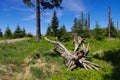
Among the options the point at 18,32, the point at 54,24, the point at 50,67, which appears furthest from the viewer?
the point at 54,24

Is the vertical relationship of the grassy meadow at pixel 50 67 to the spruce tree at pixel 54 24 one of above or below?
below

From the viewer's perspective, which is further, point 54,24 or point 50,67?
point 54,24

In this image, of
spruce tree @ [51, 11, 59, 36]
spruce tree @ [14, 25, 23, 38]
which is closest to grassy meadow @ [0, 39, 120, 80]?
spruce tree @ [14, 25, 23, 38]

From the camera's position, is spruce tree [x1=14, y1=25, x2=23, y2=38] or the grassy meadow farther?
spruce tree [x1=14, y1=25, x2=23, y2=38]

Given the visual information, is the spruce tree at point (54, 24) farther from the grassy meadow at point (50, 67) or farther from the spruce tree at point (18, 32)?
the grassy meadow at point (50, 67)

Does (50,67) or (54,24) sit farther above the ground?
(54,24)

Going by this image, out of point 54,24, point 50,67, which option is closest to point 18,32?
point 54,24

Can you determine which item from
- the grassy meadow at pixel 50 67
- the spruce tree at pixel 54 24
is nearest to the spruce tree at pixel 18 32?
the spruce tree at pixel 54 24

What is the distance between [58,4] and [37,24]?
3.10 meters

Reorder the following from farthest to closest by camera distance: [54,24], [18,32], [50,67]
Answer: [54,24]
[18,32]
[50,67]

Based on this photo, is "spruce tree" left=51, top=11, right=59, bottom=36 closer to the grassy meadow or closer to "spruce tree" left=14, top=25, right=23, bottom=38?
"spruce tree" left=14, top=25, right=23, bottom=38

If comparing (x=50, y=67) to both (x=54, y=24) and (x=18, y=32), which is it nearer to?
(x=18, y=32)

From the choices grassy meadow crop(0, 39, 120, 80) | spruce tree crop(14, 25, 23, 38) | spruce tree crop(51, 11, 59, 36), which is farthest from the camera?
spruce tree crop(51, 11, 59, 36)

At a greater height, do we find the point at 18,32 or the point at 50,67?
the point at 18,32
